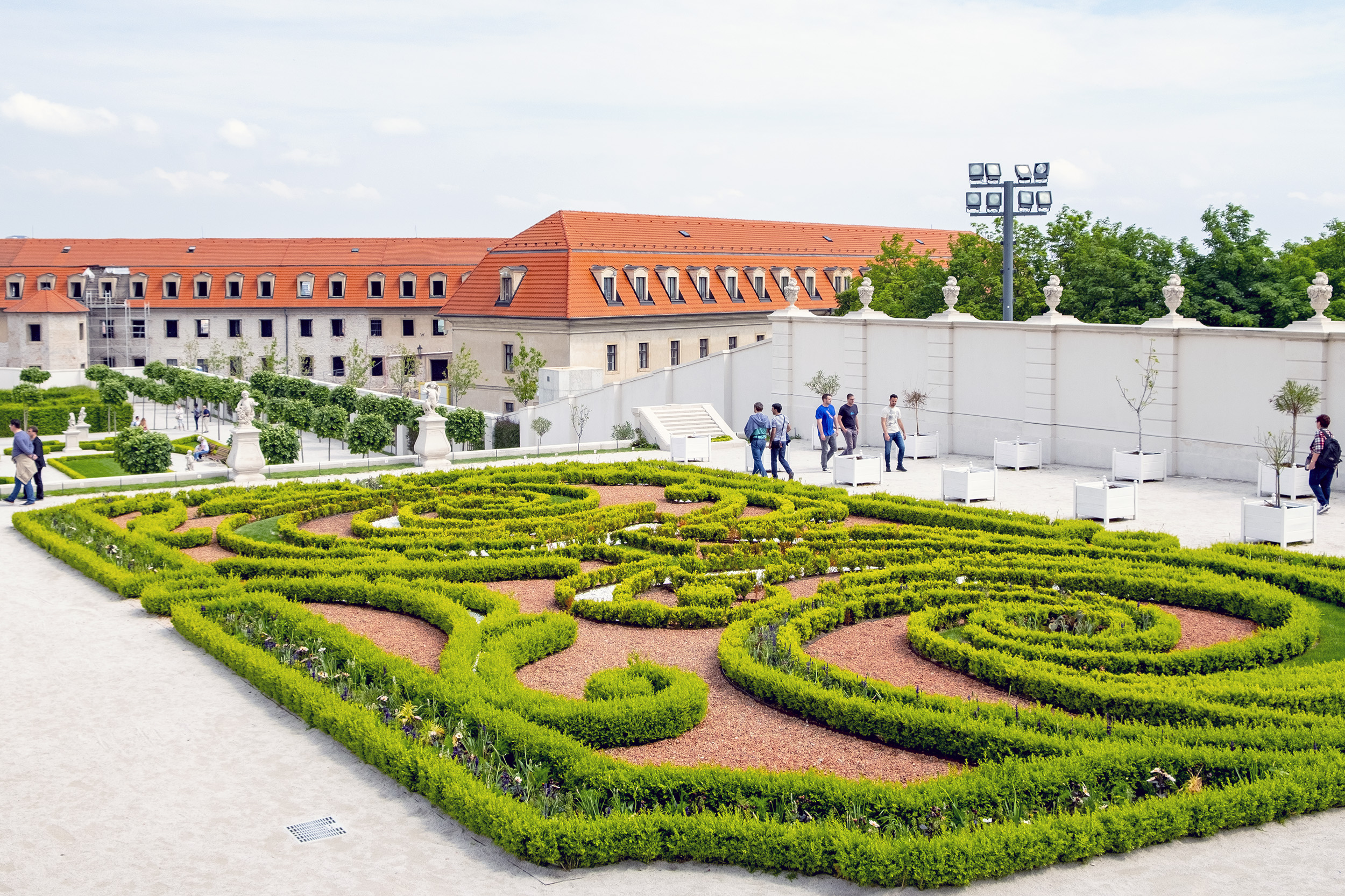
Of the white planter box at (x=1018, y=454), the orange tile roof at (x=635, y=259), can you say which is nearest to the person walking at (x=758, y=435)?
the white planter box at (x=1018, y=454)

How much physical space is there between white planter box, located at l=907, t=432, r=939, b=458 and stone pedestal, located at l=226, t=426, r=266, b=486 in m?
14.4

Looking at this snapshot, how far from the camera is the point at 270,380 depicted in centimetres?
6081

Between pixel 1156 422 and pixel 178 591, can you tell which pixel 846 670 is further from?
pixel 1156 422

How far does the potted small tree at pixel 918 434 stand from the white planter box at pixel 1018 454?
6.70ft

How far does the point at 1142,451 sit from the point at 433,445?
14992 millimetres

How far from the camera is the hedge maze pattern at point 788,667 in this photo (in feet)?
29.6

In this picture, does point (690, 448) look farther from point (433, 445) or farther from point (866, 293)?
point (866, 293)

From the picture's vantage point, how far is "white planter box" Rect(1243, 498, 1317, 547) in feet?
63.0

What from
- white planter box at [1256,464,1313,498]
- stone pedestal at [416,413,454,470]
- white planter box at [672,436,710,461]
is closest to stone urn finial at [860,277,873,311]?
white planter box at [672,436,710,461]

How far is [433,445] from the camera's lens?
93.8 ft

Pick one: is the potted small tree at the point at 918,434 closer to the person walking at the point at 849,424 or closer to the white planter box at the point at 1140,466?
the person walking at the point at 849,424

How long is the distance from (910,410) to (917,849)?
2539 centimetres

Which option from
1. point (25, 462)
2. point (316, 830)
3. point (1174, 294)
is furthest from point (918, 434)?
point (316, 830)

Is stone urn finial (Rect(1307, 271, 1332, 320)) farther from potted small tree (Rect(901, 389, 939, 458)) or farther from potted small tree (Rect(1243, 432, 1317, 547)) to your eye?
potted small tree (Rect(901, 389, 939, 458))
